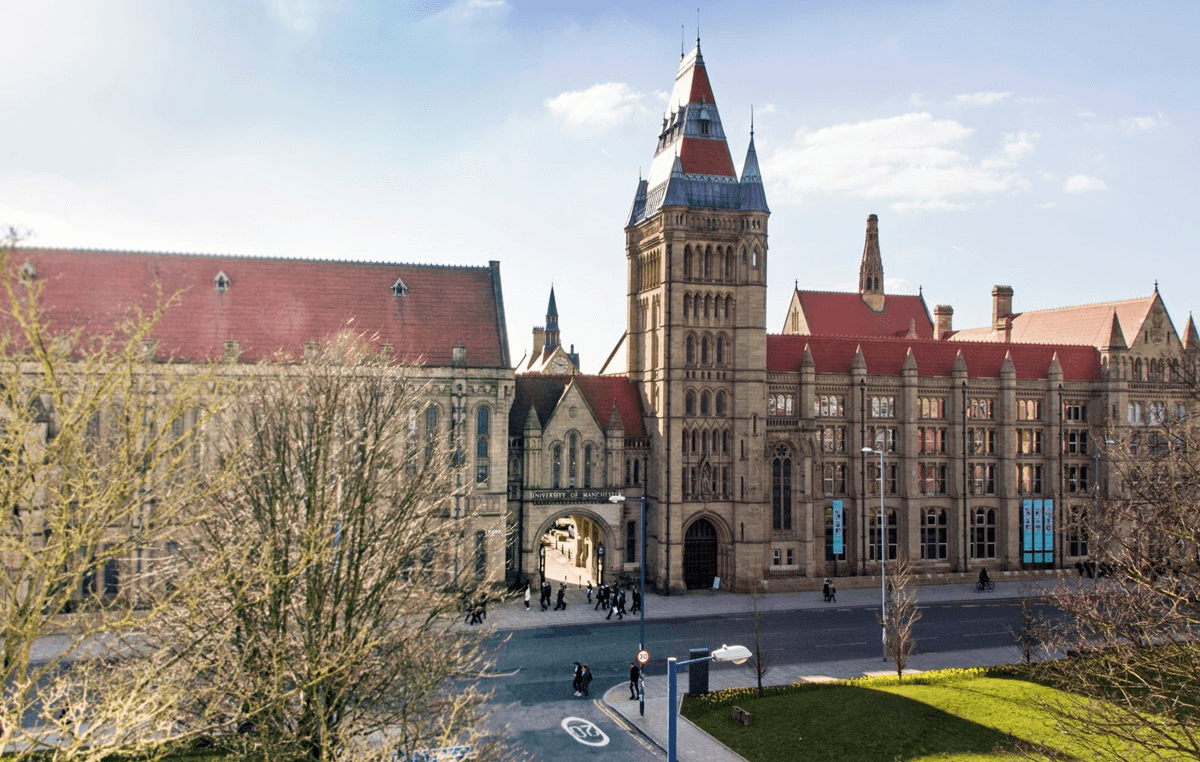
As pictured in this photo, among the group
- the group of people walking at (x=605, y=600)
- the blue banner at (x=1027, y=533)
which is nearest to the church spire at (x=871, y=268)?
the blue banner at (x=1027, y=533)

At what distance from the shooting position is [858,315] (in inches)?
2992

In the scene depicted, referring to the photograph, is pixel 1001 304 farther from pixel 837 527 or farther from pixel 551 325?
pixel 551 325

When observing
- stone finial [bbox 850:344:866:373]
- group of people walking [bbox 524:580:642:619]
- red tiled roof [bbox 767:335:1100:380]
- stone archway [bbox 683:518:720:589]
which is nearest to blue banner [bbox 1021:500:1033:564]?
red tiled roof [bbox 767:335:1100:380]

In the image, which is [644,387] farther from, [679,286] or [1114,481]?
[1114,481]

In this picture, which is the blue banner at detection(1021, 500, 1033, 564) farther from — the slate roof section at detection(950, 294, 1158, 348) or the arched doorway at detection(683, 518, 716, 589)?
the arched doorway at detection(683, 518, 716, 589)

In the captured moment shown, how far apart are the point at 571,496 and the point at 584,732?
82.4 feet

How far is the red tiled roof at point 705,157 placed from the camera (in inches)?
2260

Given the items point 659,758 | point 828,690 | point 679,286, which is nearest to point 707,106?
point 679,286

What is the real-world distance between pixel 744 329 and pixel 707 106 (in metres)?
15.1

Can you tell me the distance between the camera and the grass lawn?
27.9 metres

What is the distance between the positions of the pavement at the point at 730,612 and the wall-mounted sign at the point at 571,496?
18.7 feet

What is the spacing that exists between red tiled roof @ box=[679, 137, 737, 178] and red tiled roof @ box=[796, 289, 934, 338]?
783 inches

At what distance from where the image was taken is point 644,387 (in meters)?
59.0

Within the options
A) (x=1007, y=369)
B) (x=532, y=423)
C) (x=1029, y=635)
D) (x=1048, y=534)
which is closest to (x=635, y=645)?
(x=532, y=423)
